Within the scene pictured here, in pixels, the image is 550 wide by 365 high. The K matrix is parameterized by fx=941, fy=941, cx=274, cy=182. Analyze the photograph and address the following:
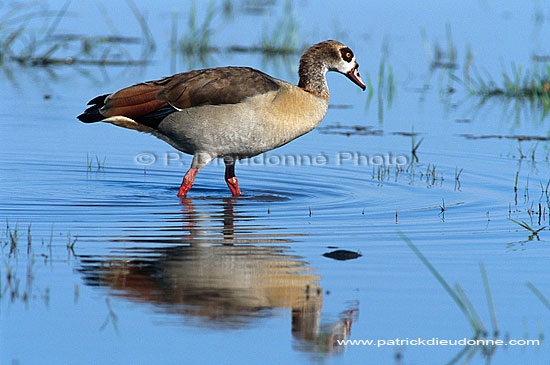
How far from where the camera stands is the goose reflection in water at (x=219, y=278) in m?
5.02

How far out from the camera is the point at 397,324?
5.07 meters

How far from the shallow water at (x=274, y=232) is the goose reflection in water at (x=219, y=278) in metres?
0.02

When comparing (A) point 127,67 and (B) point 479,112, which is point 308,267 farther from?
(A) point 127,67

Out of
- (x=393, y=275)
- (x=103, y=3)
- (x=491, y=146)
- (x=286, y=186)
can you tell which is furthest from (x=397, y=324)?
(x=103, y=3)

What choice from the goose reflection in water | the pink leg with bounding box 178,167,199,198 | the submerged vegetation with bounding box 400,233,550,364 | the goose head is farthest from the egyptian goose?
the submerged vegetation with bounding box 400,233,550,364

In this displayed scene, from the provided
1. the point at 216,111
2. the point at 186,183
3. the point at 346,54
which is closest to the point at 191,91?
the point at 216,111

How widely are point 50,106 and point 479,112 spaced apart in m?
6.19

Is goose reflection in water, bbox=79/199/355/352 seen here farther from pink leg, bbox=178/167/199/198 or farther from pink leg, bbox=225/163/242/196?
pink leg, bbox=225/163/242/196

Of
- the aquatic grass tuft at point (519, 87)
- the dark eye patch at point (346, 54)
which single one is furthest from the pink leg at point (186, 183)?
the aquatic grass tuft at point (519, 87)

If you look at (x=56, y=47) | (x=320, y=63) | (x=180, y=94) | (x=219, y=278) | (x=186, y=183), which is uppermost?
(x=56, y=47)

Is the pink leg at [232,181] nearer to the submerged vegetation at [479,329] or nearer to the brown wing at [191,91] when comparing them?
the brown wing at [191,91]

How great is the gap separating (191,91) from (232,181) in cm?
109

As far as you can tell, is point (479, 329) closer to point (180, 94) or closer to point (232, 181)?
point (180, 94)

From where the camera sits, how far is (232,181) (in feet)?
30.4
